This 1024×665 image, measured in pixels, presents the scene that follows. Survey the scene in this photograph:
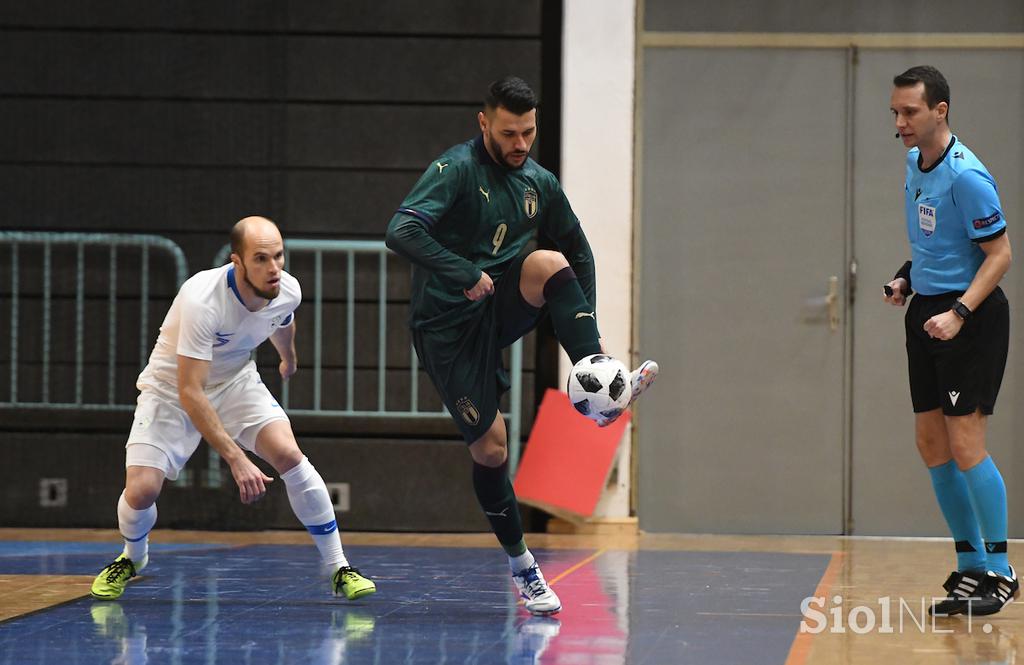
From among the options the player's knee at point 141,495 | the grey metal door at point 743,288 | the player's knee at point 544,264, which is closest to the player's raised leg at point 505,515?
the player's knee at point 544,264

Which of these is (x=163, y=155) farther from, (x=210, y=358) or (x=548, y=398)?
(x=210, y=358)

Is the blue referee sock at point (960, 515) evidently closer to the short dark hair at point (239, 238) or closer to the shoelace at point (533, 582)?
the shoelace at point (533, 582)

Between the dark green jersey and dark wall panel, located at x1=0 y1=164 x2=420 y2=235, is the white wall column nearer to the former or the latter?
dark wall panel, located at x1=0 y1=164 x2=420 y2=235

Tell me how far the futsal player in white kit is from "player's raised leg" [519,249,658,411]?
1.03m

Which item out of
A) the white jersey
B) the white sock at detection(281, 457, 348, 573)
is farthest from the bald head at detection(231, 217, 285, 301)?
the white sock at detection(281, 457, 348, 573)

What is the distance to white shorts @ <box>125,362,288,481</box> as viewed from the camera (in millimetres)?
5070

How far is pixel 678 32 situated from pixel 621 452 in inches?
96.1

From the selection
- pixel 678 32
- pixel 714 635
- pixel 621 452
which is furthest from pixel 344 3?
pixel 714 635

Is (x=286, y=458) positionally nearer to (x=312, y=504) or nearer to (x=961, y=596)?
(x=312, y=504)

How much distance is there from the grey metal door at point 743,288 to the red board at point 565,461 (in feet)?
1.56

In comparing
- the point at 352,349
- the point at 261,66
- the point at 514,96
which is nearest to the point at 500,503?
the point at 514,96

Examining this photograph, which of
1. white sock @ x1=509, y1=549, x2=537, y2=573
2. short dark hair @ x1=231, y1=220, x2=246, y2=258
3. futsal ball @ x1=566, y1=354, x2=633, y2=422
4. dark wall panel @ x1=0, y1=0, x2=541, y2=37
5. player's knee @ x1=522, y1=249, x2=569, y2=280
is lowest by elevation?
white sock @ x1=509, y1=549, x2=537, y2=573

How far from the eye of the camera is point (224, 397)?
5.09m

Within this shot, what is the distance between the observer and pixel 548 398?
24.8ft
